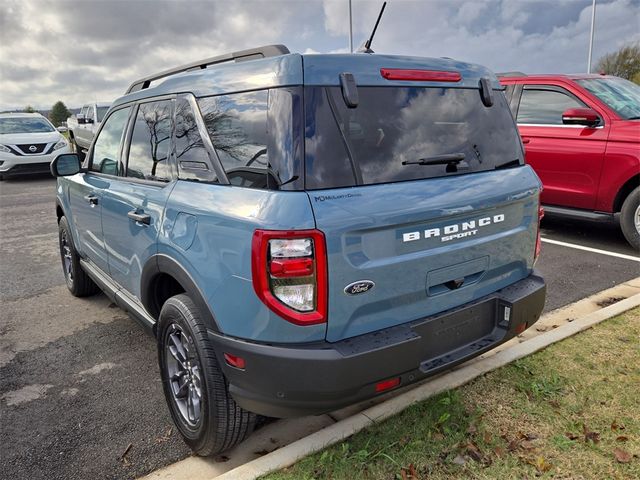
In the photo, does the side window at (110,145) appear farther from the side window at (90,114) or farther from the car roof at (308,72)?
the side window at (90,114)

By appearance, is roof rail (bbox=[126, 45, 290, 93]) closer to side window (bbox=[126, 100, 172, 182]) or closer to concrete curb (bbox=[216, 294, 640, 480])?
side window (bbox=[126, 100, 172, 182])

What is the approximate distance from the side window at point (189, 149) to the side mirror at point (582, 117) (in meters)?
4.99

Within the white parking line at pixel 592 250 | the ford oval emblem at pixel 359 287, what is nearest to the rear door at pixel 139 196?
the ford oval emblem at pixel 359 287

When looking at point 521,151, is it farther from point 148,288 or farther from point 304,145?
point 148,288

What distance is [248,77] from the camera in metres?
2.37

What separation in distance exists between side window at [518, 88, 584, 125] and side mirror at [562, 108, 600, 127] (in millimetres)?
231

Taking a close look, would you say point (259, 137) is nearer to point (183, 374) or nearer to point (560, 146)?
point (183, 374)

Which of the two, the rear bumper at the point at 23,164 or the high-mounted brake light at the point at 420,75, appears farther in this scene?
the rear bumper at the point at 23,164

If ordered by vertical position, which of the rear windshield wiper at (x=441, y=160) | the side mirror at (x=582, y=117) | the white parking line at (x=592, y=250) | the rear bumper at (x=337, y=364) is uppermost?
the side mirror at (x=582, y=117)

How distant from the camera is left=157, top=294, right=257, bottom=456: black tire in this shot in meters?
2.37

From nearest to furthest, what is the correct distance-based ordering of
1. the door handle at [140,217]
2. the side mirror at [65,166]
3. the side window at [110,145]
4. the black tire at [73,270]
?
the door handle at [140,217] → the side window at [110,145] → the side mirror at [65,166] → the black tire at [73,270]

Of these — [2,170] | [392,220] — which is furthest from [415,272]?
[2,170]

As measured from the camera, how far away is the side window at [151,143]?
2922mm

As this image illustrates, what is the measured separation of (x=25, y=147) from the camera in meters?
13.4
